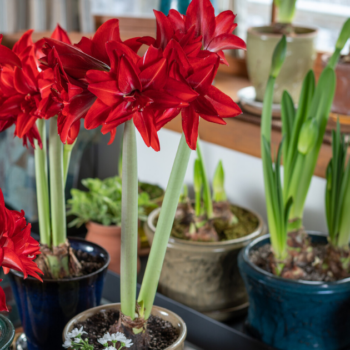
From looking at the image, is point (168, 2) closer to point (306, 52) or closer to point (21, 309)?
point (306, 52)

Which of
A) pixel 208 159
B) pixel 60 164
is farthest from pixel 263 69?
pixel 60 164

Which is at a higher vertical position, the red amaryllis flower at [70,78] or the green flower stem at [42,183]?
the red amaryllis flower at [70,78]

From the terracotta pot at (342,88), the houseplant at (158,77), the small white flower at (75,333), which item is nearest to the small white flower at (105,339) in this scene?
the small white flower at (75,333)

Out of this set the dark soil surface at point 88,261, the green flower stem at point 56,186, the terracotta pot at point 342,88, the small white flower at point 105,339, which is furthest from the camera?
the terracotta pot at point 342,88

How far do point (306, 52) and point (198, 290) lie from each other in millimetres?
598

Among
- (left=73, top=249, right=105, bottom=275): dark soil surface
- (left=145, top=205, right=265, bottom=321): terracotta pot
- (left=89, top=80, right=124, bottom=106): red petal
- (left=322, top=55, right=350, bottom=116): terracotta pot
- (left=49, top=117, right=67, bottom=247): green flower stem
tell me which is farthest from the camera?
(left=322, top=55, right=350, bottom=116): terracotta pot

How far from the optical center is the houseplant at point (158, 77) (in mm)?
416

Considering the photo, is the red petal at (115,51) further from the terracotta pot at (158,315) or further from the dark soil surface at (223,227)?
the dark soil surface at (223,227)

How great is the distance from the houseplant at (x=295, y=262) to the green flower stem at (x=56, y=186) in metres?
0.31

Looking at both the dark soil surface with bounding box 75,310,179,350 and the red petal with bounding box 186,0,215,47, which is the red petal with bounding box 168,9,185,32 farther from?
the dark soil surface with bounding box 75,310,179,350

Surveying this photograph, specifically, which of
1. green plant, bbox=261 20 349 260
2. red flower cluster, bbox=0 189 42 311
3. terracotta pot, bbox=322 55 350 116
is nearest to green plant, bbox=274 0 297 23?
terracotta pot, bbox=322 55 350 116

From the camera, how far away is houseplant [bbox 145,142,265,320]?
931 mm

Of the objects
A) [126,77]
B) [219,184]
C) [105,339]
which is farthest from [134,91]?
[219,184]

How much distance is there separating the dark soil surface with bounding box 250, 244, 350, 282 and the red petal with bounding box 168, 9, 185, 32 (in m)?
0.49
